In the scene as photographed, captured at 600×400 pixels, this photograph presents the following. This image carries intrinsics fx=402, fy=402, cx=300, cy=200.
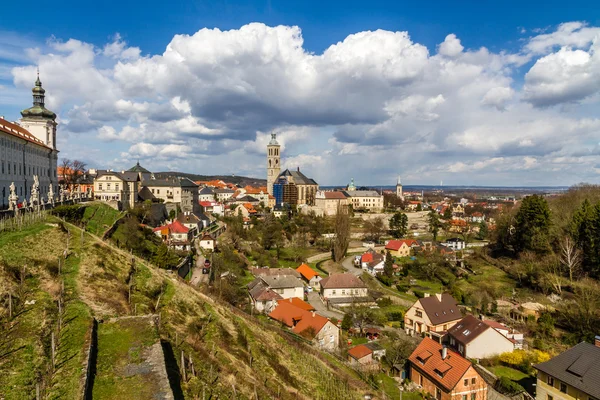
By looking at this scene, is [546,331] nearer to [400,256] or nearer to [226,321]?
[226,321]

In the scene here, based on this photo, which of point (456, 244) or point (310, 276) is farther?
point (456, 244)

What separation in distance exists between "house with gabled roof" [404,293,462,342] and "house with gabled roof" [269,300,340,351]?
8.22 m

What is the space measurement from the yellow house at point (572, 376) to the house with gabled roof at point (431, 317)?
9416 millimetres

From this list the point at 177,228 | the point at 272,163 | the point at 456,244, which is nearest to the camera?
the point at 177,228

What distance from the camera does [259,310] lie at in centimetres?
3278

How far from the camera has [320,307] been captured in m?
37.0

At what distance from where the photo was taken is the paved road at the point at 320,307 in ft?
113

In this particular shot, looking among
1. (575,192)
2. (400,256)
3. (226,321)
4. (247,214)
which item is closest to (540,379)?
(226,321)

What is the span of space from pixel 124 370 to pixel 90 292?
627 cm

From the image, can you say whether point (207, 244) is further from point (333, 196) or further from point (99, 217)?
point (333, 196)

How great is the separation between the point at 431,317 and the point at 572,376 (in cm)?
1204

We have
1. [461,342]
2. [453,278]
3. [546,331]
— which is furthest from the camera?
[453,278]

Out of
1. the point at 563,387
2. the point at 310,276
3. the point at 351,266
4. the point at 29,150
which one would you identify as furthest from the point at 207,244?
the point at 563,387

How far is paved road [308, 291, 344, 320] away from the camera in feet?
113
